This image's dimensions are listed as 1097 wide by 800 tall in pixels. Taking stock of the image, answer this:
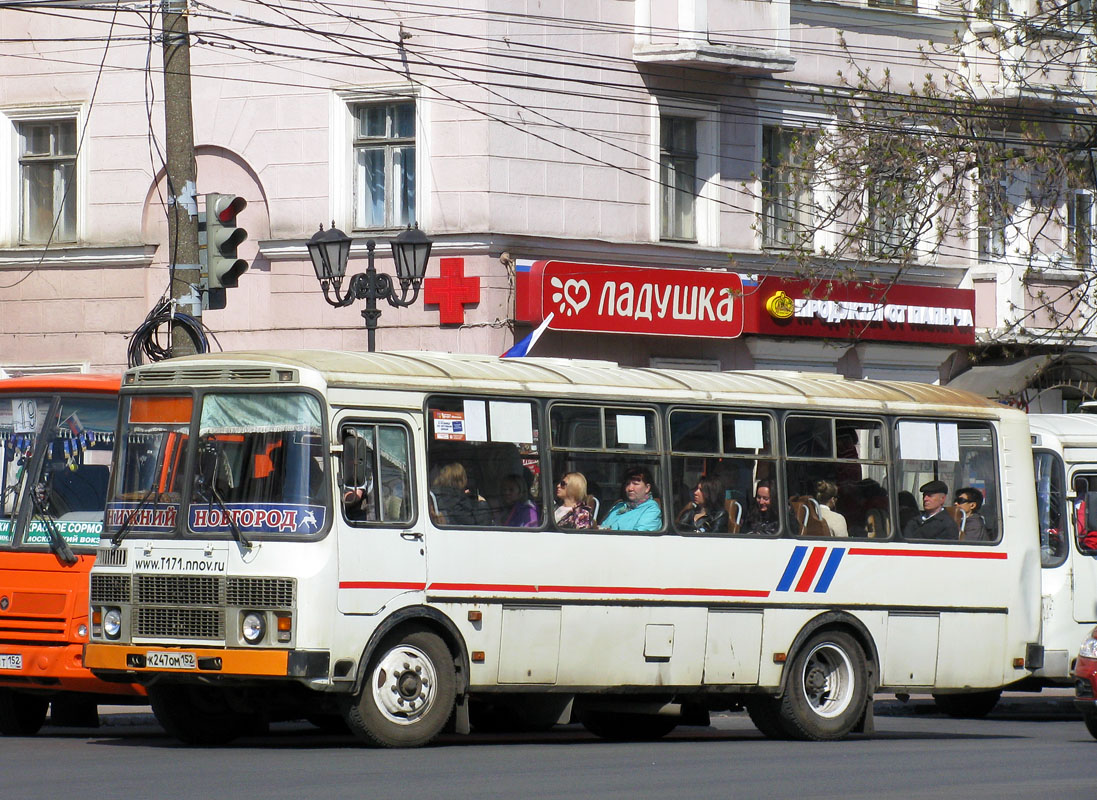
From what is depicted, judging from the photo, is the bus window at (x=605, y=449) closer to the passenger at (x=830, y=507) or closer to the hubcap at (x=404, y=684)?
the passenger at (x=830, y=507)

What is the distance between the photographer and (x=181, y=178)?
18.4 m

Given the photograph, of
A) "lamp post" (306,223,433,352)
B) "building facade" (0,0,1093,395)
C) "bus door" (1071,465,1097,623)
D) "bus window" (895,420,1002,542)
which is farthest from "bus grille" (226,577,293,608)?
"building facade" (0,0,1093,395)

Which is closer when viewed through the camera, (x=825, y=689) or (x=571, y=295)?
(x=825, y=689)

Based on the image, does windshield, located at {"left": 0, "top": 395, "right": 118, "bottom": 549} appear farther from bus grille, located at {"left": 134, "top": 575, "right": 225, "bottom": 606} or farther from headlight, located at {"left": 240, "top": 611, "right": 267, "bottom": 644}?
headlight, located at {"left": 240, "top": 611, "right": 267, "bottom": 644}

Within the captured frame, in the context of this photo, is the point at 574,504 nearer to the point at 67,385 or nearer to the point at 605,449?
the point at 605,449

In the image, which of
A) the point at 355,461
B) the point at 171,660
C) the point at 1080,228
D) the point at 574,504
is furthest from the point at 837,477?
the point at 1080,228

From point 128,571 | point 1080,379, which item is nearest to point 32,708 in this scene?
point 128,571

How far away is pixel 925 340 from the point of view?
103 ft

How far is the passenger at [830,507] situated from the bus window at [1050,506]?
4.57 metres

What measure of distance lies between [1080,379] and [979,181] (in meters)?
8.48

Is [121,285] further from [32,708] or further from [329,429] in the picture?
[329,429]

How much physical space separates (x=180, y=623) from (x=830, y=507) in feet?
17.0

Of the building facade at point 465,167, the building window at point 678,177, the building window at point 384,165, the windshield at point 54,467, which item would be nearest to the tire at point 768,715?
the windshield at point 54,467

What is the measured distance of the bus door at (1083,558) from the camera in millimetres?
19938
